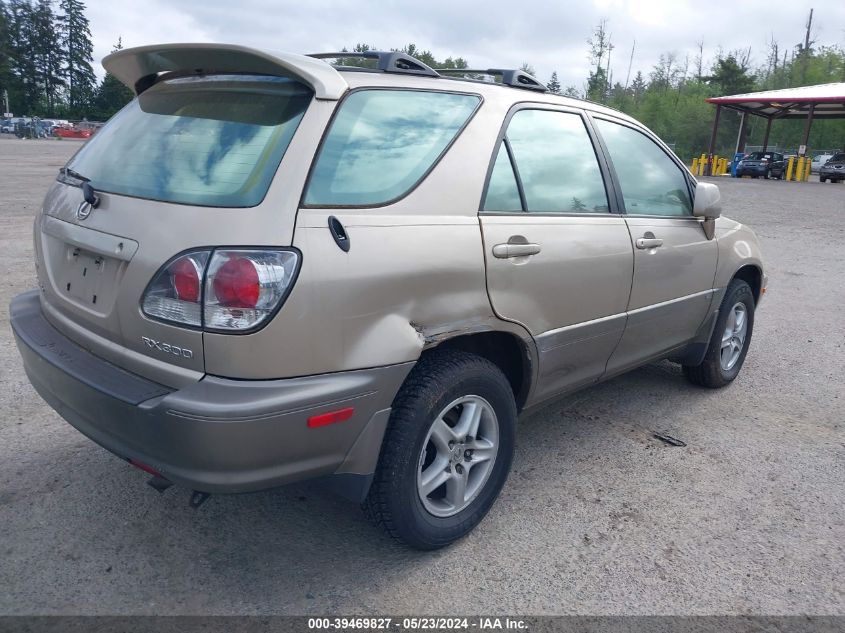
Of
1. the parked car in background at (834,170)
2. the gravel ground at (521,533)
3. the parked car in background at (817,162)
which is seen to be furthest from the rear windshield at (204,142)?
the parked car in background at (817,162)

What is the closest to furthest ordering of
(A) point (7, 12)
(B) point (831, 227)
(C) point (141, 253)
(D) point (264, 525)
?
(C) point (141, 253) → (D) point (264, 525) → (B) point (831, 227) → (A) point (7, 12)

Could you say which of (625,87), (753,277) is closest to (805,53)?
(625,87)

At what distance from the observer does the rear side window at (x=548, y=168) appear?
114 inches

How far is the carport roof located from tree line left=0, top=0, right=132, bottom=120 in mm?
64068

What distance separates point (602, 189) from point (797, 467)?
1735mm

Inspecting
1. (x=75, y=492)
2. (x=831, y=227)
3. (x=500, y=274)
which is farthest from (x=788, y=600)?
(x=831, y=227)

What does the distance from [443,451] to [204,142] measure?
142 cm

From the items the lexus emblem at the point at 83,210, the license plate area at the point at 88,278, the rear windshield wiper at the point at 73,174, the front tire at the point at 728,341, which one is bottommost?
the front tire at the point at 728,341

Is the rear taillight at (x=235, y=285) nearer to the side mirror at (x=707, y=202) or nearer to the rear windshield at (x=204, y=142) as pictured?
the rear windshield at (x=204, y=142)

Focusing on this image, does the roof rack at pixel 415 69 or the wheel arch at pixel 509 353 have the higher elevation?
the roof rack at pixel 415 69

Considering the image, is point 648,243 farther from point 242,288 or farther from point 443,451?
point 242,288

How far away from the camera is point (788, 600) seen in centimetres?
252

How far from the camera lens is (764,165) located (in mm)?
34812

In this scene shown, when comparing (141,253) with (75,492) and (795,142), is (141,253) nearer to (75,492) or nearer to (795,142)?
(75,492)
